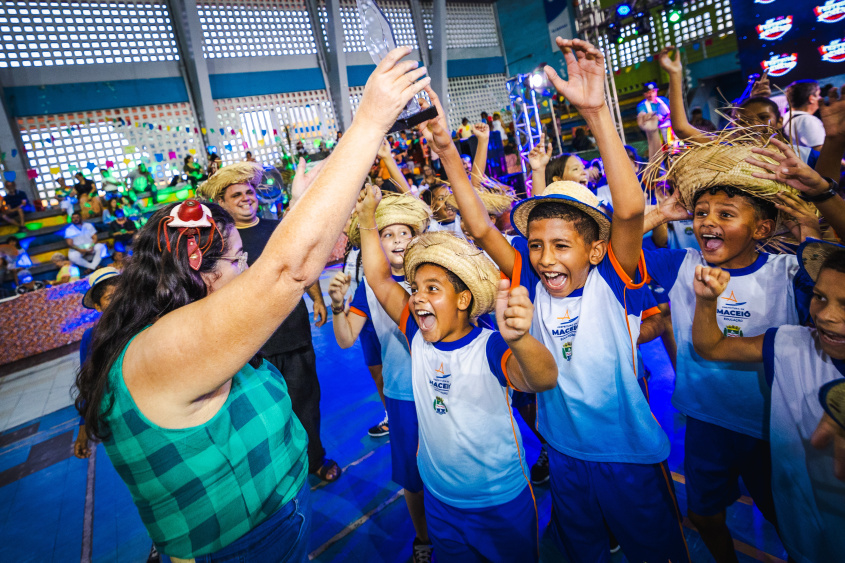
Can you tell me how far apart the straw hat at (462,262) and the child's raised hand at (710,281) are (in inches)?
29.0

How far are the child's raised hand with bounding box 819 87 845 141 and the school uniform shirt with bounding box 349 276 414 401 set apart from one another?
2200 millimetres

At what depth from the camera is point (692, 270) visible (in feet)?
6.57

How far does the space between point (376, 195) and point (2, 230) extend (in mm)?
12785

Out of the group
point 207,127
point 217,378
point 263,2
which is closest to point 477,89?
point 263,2

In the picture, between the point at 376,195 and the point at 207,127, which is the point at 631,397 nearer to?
the point at 376,195

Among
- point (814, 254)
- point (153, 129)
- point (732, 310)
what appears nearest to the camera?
point (814, 254)

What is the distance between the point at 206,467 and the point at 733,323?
7.07ft

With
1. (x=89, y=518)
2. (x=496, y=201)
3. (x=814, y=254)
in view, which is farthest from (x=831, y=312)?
(x=89, y=518)

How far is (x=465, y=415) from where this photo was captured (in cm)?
176

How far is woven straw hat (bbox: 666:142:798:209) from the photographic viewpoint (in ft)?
6.07

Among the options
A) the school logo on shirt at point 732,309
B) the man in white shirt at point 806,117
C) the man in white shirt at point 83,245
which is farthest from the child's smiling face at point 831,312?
the man in white shirt at point 83,245

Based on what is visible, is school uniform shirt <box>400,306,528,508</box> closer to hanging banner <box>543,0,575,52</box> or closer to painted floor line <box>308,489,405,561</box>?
painted floor line <box>308,489,405,561</box>

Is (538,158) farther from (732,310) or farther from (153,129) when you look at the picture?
(153,129)

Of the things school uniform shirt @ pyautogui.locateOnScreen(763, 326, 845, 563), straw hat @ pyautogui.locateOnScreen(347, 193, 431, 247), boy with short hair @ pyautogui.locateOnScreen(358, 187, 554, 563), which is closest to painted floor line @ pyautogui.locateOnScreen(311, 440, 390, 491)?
boy with short hair @ pyautogui.locateOnScreen(358, 187, 554, 563)
